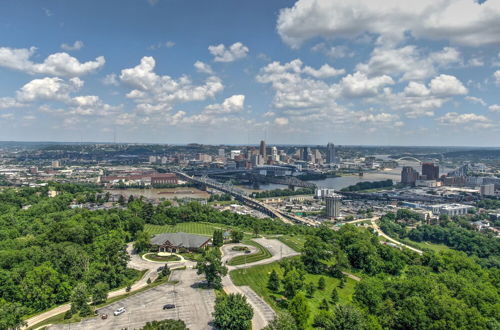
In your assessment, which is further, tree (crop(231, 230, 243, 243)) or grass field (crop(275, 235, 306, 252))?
tree (crop(231, 230, 243, 243))

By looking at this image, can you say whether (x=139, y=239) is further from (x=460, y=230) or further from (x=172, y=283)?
(x=460, y=230)

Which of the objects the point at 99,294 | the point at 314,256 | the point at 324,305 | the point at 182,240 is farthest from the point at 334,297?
the point at 182,240

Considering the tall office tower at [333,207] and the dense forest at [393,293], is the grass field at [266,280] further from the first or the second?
the tall office tower at [333,207]

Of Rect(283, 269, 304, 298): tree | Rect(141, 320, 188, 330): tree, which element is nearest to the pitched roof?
Rect(283, 269, 304, 298): tree

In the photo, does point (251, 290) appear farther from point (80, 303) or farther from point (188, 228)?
point (188, 228)

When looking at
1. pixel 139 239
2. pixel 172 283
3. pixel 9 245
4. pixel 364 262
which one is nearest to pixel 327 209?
pixel 364 262

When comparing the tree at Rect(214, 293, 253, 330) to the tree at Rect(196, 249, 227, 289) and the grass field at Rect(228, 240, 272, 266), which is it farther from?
the grass field at Rect(228, 240, 272, 266)

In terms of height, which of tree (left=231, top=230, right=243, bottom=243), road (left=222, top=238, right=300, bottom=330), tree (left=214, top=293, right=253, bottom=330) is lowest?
road (left=222, top=238, right=300, bottom=330)

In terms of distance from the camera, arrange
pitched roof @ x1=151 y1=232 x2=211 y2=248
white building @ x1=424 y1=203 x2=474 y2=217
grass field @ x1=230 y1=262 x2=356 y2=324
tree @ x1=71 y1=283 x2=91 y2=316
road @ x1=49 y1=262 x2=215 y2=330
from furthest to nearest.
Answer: white building @ x1=424 y1=203 x2=474 y2=217 < pitched roof @ x1=151 y1=232 x2=211 y2=248 < grass field @ x1=230 y1=262 x2=356 y2=324 < tree @ x1=71 y1=283 x2=91 y2=316 < road @ x1=49 y1=262 x2=215 y2=330
